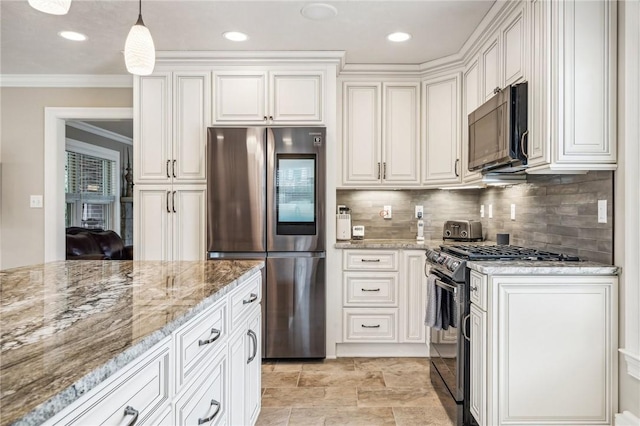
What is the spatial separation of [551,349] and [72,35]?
3.75 meters

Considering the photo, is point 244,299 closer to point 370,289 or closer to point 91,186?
point 370,289

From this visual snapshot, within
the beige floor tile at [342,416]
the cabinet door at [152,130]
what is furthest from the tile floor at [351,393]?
the cabinet door at [152,130]

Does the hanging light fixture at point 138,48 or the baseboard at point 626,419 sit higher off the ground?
the hanging light fixture at point 138,48

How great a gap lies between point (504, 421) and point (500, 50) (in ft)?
7.08

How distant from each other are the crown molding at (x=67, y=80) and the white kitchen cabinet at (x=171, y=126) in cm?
68

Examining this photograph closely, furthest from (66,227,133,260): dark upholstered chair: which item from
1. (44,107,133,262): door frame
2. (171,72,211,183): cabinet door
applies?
(171,72,211,183): cabinet door

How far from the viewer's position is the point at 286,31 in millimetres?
2938

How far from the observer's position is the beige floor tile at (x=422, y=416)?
2273 millimetres

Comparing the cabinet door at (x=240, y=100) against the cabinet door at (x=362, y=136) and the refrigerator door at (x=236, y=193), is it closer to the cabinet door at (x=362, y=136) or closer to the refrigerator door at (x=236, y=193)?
the refrigerator door at (x=236, y=193)

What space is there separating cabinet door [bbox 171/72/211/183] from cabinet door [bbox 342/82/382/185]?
1.23 metres

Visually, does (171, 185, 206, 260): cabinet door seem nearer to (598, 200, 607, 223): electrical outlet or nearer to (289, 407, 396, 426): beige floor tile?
(289, 407, 396, 426): beige floor tile

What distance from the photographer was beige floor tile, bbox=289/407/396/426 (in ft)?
7.47

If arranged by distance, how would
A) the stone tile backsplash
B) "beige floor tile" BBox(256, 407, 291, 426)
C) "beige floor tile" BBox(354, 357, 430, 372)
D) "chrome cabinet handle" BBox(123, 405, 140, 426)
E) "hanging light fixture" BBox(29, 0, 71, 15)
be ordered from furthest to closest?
"beige floor tile" BBox(354, 357, 430, 372), "beige floor tile" BBox(256, 407, 291, 426), the stone tile backsplash, "hanging light fixture" BBox(29, 0, 71, 15), "chrome cabinet handle" BBox(123, 405, 140, 426)

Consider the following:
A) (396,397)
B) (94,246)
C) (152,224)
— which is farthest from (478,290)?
(94,246)
